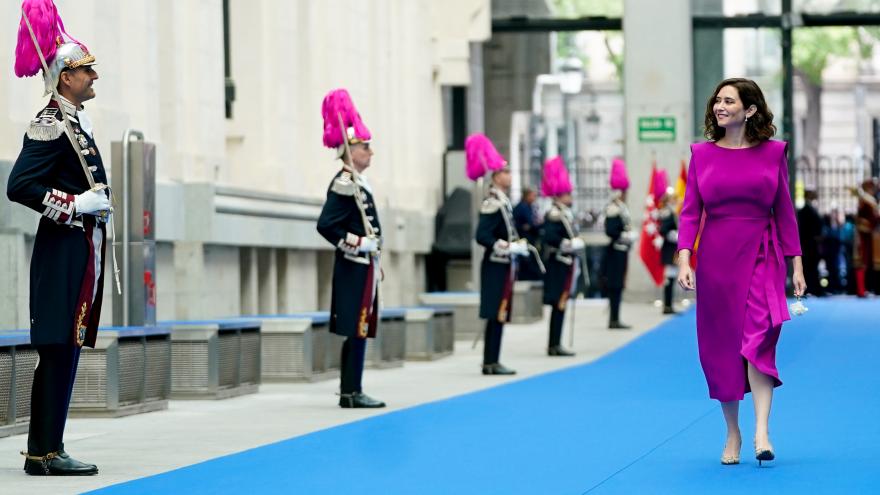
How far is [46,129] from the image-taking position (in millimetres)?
9359

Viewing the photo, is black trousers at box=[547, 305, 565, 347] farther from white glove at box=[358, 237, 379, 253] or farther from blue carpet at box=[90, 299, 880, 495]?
white glove at box=[358, 237, 379, 253]

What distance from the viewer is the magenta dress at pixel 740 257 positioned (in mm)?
9445

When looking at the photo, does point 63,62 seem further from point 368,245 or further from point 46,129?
point 368,245

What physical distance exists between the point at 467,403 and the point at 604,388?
69.4 inches

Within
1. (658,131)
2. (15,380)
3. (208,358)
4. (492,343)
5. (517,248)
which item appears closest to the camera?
(15,380)

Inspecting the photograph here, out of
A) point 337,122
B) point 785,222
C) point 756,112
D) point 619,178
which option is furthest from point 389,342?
point 756,112

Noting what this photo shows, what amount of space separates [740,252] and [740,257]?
0.03 m

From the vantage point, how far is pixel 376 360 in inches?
737

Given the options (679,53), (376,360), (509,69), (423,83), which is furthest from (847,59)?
(376,360)

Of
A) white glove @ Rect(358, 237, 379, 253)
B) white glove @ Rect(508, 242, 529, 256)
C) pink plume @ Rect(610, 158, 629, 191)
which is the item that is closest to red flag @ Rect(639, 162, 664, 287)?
pink plume @ Rect(610, 158, 629, 191)

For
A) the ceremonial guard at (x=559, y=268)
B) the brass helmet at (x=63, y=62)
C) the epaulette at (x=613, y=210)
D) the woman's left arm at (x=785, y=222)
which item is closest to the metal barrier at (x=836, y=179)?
the epaulette at (x=613, y=210)

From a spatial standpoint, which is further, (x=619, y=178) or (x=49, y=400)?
(x=619, y=178)

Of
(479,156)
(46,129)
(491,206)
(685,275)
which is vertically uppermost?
(479,156)

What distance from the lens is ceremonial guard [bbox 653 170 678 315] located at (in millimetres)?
29547
